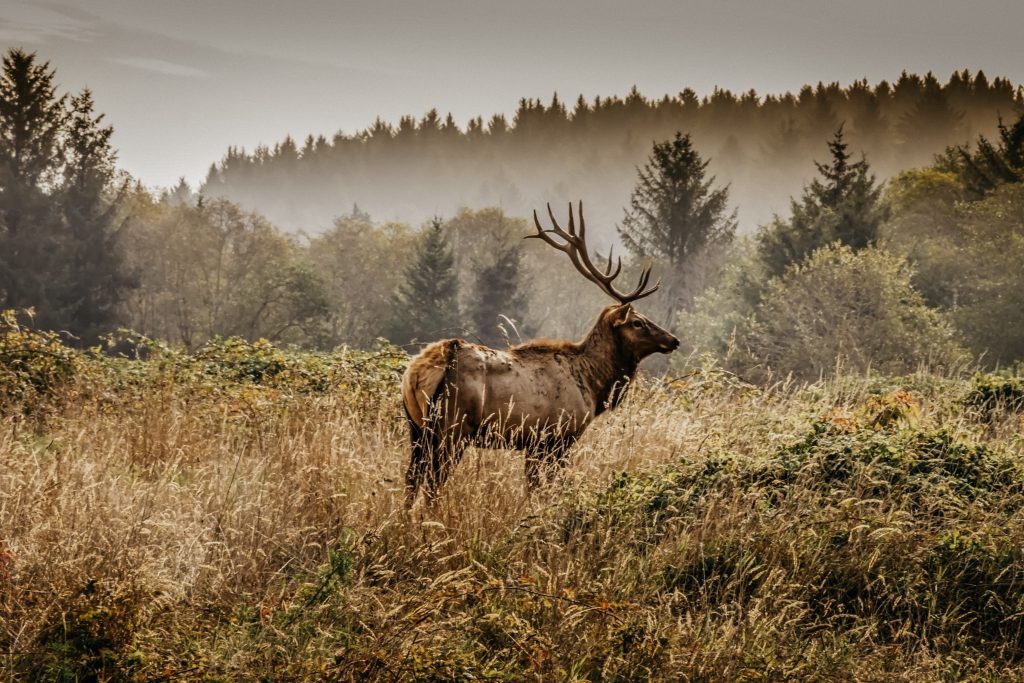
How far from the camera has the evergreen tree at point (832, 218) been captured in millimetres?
36938

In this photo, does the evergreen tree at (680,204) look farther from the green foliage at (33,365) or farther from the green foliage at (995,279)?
the green foliage at (33,365)

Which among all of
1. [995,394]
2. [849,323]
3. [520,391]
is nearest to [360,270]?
[849,323]

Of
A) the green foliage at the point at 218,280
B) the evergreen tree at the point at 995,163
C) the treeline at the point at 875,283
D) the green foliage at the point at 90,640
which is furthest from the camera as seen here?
the green foliage at the point at 218,280

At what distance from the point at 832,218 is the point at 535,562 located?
3502 centimetres

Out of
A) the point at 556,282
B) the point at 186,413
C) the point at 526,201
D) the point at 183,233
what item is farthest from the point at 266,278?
the point at 526,201

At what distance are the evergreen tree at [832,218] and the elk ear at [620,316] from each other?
31015 millimetres

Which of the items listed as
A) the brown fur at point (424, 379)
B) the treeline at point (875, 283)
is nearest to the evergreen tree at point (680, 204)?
the treeline at point (875, 283)

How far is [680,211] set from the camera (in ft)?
178

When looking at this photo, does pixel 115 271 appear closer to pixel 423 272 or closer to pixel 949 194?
pixel 423 272

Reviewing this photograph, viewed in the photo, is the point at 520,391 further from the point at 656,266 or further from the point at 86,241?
the point at 656,266

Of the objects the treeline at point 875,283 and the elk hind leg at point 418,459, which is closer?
the elk hind leg at point 418,459

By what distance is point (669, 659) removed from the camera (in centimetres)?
426

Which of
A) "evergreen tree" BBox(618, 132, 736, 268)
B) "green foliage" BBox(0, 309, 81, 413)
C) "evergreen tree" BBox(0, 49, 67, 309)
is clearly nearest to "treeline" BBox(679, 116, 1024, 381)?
"evergreen tree" BBox(618, 132, 736, 268)

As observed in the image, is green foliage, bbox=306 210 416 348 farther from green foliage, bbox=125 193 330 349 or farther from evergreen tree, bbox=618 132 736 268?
evergreen tree, bbox=618 132 736 268
